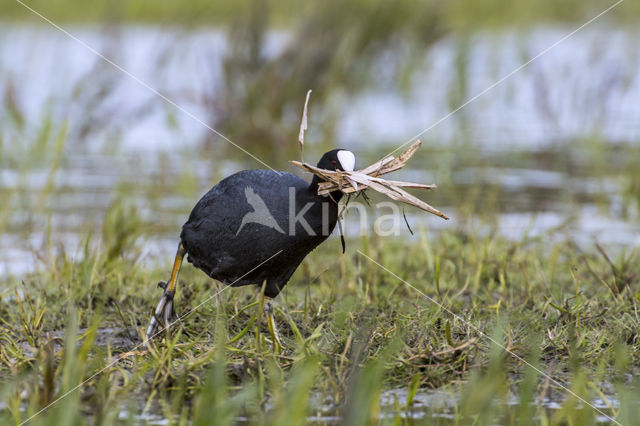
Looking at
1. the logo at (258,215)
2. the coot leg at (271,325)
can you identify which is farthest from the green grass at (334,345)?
the logo at (258,215)

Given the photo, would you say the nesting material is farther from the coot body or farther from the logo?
the logo

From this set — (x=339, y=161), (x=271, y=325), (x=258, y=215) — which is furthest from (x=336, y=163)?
(x=271, y=325)

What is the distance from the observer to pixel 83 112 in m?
8.84

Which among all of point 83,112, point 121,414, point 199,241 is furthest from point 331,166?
point 83,112

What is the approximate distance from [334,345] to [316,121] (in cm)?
597

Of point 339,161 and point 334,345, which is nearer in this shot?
point 334,345

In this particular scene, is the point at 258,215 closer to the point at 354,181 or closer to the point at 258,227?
the point at 258,227

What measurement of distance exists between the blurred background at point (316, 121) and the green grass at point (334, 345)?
1.38 ft

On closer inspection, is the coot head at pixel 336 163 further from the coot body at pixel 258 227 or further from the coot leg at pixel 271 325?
the coot leg at pixel 271 325

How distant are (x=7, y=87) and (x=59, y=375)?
238 inches

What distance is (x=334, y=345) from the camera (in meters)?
3.51

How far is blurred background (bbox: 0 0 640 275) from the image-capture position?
655 cm

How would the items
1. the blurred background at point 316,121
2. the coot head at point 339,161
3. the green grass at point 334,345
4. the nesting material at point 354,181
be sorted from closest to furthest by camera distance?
the green grass at point 334,345, the nesting material at point 354,181, the coot head at point 339,161, the blurred background at point 316,121

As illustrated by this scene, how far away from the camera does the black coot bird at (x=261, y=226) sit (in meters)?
3.62
